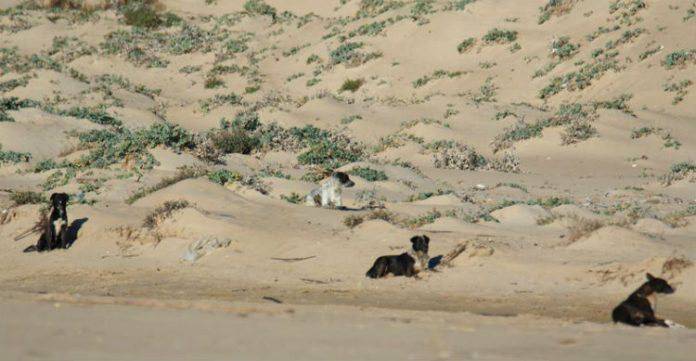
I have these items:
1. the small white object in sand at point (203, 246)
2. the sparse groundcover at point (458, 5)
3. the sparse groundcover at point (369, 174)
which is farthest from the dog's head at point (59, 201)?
the sparse groundcover at point (458, 5)

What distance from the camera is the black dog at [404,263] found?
42.2 feet

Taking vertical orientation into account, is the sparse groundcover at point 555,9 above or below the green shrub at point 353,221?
above

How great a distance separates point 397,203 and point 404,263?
20.5 feet

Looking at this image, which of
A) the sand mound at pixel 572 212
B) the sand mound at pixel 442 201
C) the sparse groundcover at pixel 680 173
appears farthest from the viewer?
the sparse groundcover at pixel 680 173

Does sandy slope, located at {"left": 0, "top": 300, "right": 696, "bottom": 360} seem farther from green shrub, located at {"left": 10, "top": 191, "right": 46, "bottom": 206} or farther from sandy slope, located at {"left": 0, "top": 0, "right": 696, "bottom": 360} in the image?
green shrub, located at {"left": 10, "top": 191, "right": 46, "bottom": 206}

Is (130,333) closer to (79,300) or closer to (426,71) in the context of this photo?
(79,300)

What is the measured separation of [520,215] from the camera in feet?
57.7

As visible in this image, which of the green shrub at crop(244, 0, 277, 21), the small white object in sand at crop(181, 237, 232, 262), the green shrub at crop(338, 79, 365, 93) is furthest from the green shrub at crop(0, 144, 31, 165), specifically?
the green shrub at crop(244, 0, 277, 21)

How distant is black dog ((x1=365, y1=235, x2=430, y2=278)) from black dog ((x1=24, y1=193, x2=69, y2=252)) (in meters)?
4.96

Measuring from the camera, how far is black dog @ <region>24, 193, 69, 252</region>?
15.4 metres

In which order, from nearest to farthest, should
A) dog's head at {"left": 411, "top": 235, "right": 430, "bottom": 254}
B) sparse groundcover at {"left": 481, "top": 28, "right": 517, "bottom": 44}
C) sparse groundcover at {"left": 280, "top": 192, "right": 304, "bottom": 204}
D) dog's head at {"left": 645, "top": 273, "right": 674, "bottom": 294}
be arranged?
1. dog's head at {"left": 645, "top": 273, "right": 674, "bottom": 294}
2. dog's head at {"left": 411, "top": 235, "right": 430, "bottom": 254}
3. sparse groundcover at {"left": 280, "top": 192, "right": 304, "bottom": 204}
4. sparse groundcover at {"left": 481, "top": 28, "right": 517, "bottom": 44}

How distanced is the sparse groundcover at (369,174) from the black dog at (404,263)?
881 cm

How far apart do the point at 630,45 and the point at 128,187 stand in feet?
77.4

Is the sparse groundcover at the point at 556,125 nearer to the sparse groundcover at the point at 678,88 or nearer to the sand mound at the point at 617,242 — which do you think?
the sparse groundcover at the point at 678,88
